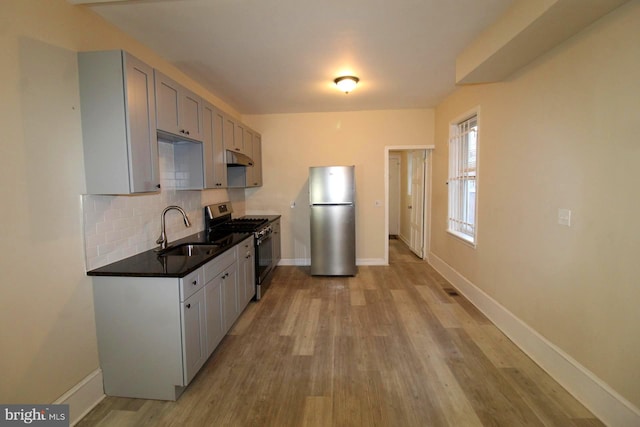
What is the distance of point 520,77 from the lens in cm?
264

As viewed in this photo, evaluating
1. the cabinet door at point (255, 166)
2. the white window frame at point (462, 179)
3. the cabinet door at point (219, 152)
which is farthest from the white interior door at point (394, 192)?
the cabinet door at point (219, 152)

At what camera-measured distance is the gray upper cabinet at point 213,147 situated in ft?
10.1

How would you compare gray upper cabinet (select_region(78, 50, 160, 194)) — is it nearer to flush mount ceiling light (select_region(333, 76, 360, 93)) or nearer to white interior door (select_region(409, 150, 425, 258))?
flush mount ceiling light (select_region(333, 76, 360, 93))

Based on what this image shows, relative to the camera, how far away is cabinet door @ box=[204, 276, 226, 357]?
2.35 metres

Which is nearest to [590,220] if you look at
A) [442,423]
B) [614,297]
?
[614,297]

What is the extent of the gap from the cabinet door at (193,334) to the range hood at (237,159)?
1981mm

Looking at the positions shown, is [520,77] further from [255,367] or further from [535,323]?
[255,367]

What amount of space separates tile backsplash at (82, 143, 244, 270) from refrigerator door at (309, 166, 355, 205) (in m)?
1.73

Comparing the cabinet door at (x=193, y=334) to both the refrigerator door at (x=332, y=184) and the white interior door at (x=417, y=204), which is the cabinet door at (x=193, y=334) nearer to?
the refrigerator door at (x=332, y=184)

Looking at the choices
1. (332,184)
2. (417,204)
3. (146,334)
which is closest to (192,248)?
(146,334)

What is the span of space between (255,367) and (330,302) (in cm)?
148

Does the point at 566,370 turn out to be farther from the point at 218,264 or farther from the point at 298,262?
the point at 298,262

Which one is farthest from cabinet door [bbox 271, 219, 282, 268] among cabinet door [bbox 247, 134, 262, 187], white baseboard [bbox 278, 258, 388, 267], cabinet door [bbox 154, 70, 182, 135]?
cabinet door [bbox 154, 70, 182, 135]

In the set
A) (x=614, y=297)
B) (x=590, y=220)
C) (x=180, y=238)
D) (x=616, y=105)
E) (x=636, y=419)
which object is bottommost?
(x=636, y=419)
